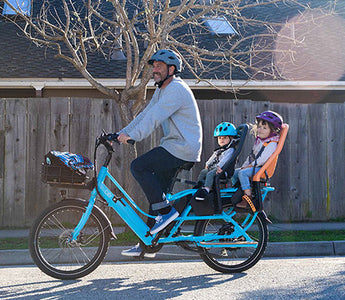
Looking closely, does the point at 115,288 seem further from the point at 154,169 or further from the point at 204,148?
the point at 204,148

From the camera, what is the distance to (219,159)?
5.36 meters

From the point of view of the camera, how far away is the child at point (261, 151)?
5055 mm

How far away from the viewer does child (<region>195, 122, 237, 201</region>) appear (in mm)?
4930

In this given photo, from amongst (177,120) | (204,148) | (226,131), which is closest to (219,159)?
(226,131)

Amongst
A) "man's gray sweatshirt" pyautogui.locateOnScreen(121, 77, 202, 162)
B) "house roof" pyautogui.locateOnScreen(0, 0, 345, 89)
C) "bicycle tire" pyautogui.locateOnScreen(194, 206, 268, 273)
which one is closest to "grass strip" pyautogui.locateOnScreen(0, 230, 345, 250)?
"bicycle tire" pyautogui.locateOnScreen(194, 206, 268, 273)

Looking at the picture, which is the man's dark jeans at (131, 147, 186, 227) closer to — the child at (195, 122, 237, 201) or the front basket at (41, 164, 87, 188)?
the child at (195, 122, 237, 201)

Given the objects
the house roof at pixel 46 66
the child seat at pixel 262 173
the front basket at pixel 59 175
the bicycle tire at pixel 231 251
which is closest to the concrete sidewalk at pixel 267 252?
the bicycle tire at pixel 231 251

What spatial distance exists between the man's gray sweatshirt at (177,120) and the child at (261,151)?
0.62 m

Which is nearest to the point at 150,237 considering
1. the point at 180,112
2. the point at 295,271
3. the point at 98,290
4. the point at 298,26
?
the point at 98,290

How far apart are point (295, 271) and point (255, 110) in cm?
392

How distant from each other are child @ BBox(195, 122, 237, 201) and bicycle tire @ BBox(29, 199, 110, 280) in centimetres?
103

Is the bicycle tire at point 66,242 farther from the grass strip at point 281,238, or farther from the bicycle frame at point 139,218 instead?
the grass strip at point 281,238

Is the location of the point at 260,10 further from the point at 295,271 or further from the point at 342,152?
the point at 295,271

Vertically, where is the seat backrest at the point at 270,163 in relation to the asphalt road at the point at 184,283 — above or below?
above
